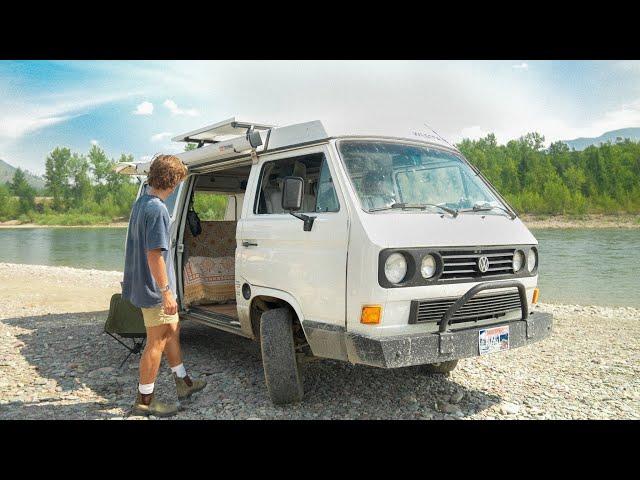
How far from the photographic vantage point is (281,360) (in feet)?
15.7

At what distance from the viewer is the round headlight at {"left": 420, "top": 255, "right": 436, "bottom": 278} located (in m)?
4.20

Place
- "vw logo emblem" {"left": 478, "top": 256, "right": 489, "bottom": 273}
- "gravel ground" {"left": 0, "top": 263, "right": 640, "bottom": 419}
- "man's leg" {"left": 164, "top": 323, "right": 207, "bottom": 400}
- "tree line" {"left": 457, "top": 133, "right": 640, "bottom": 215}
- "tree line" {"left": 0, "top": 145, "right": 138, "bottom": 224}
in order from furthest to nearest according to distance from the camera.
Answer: "tree line" {"left": 0, "top": 145, "right": 138, "bottom": 224} → "tree line" {"left": 457, "top": 133, "right": 640, "bottom": 215} → "man's leg" {"left": 164, "top": 323, "right": 207, "bottom": 400} → "gravel ground" {"left": 0, "top": 263, "right": 640, "bottom": 419} → "vw logo emblem" {"left": 478, "top": 256, "right": 489, "bottom": 273}

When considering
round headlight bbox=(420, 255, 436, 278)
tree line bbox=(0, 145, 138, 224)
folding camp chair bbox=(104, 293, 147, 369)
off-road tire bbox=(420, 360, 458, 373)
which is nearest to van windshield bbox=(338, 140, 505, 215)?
round headlight bbox=(420, 255, 436, 278)

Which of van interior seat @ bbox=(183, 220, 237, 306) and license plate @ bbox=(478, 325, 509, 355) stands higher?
van interior seat @ bbox=(183, 220, 237, 306)

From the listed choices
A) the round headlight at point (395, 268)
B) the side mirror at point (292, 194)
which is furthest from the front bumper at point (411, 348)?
the side mirror at point (292, 194)

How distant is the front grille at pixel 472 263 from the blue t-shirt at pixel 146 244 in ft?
7.41

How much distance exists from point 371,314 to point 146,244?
1.92m

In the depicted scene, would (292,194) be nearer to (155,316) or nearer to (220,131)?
(155,316)

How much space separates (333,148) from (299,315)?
145 centimetres

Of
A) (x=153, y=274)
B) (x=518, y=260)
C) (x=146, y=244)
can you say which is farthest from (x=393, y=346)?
(x=146, y=244)

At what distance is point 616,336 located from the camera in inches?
361

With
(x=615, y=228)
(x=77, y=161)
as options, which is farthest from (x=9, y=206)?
(x=615, y=228)

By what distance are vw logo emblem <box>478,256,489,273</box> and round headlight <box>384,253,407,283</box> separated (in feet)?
2.40

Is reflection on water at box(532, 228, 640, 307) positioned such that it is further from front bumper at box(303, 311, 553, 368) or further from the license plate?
front bumper at box(303, 311, 553, 368)
